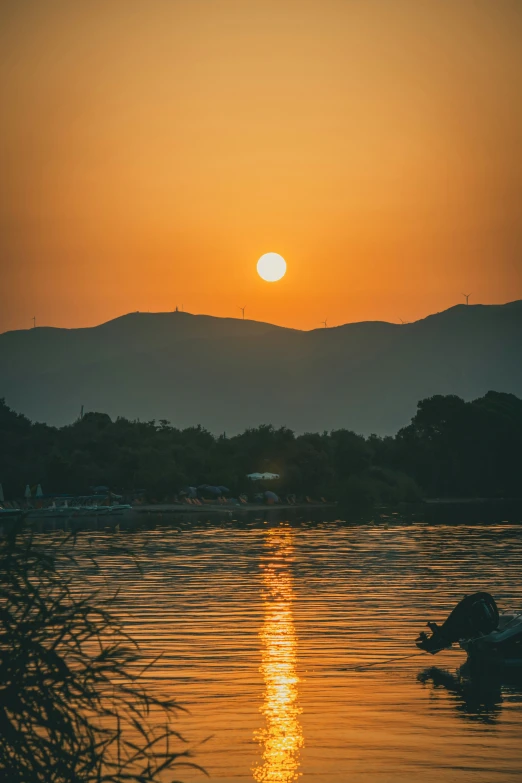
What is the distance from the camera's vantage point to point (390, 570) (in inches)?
2404

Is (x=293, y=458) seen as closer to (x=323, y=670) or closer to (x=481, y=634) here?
(x=481, y=634)

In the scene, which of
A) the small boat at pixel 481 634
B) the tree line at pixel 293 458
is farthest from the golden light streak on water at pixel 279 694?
the tree line at pixel 293 458

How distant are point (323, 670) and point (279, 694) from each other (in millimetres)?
3121

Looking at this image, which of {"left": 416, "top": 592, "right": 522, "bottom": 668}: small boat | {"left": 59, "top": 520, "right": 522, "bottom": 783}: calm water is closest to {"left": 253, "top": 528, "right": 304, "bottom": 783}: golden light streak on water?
A: {"left": 59, "top": 520, "right": 522, "bottom": 783}: calm water

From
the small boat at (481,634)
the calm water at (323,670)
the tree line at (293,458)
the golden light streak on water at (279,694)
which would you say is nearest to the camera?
the golden light streak on water at (279,694)

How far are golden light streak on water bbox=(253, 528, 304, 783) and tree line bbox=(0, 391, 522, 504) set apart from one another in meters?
102

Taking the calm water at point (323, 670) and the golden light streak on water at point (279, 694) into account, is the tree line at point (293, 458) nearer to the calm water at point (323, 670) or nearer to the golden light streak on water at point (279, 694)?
the calm water at point (323, 670)

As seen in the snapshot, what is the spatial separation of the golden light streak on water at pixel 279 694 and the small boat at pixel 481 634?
4211 millimetres

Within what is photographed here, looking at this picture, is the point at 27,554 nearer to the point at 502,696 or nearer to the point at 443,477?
the point at 502,696

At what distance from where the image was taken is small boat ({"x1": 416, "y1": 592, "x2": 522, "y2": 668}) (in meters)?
30.7

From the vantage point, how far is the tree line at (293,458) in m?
152

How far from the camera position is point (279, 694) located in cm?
2808

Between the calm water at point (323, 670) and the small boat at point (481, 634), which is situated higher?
the small boat at point (481, 634)

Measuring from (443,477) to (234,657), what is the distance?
144523mm
